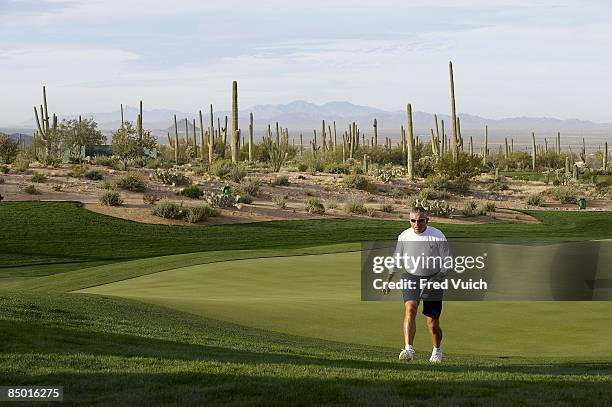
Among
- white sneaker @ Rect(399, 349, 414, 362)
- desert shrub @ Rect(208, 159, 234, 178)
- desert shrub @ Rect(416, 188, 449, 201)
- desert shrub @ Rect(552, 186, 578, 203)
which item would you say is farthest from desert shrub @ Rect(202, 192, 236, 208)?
white sneaker @ Rect(399, 349, 414, 362)

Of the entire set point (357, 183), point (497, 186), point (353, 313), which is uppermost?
point (357, 183)

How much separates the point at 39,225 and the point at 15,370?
27821 mm

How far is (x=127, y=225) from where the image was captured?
125 ft

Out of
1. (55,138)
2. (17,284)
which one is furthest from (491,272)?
(55,138)

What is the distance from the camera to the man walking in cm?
1149

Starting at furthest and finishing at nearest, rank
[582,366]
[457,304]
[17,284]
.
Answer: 1. [17,284]
2. [457,304]
3. [582,366]

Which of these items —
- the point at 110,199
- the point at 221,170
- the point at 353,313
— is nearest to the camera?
the point at 353,313

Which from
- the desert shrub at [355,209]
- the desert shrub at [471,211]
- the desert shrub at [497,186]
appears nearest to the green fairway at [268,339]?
the desert shrub at [355,209]

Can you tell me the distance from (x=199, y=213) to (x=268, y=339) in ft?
90.1

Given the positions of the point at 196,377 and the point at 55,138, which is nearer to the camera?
the point at 196,377

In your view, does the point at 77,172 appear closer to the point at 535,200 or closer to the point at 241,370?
the point at 535,200

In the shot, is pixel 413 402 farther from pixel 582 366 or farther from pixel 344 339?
pixel 344 339

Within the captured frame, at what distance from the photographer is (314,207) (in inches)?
1810

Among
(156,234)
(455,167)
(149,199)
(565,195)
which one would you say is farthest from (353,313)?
(455,167)
